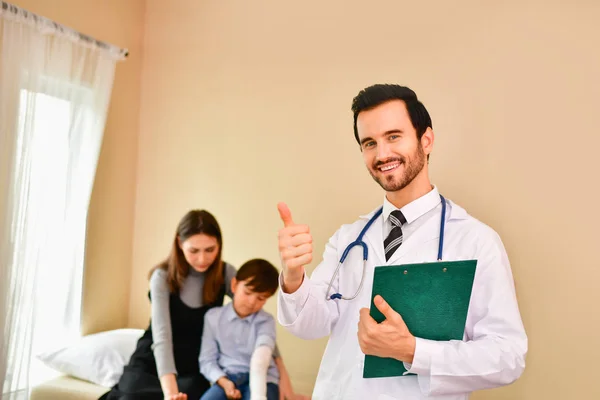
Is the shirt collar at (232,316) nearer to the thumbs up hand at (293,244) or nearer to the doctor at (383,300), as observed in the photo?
the doctor at (383,300)

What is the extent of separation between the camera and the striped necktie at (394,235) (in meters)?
1.42

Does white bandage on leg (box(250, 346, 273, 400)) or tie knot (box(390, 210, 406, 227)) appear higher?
tie knot (box(390, 210, 406, 227))

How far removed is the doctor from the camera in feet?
3.90

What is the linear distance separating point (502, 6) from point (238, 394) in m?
2.00

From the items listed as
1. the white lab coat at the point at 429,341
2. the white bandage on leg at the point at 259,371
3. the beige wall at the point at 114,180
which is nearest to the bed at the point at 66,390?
the beige wall at the point at 114,180

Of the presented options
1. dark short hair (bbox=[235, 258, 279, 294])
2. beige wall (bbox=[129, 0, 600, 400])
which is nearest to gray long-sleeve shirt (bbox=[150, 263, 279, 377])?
dark short hair (bbox=[235, 258, 279, 294])

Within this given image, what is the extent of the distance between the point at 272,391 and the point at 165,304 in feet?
2.08

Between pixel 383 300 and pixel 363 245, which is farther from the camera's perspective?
pixel 363 245

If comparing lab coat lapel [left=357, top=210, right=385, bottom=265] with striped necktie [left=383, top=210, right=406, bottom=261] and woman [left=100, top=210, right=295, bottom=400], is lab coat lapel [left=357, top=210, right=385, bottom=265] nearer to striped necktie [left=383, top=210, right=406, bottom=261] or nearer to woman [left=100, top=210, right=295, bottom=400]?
striped necktie [left=383, top=210, right=406, bottom=261]

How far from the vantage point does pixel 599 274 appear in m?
2.04

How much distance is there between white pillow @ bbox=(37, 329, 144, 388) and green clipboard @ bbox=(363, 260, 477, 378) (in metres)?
1.73

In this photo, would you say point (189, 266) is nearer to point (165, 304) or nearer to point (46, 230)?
point (165, 304)

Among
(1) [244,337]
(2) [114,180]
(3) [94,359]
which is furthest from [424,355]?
(2) [114,180]

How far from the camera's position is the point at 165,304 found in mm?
2430
